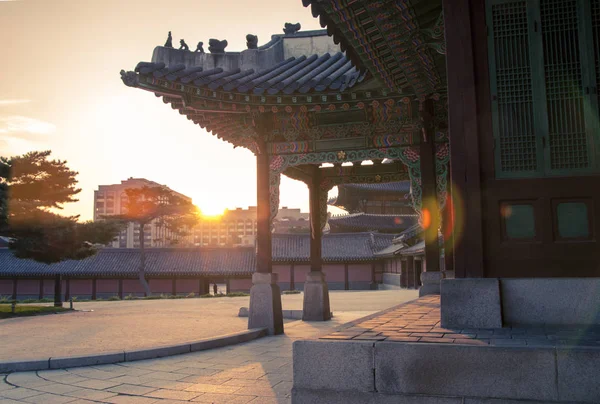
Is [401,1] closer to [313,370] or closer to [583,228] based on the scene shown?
[583,228]

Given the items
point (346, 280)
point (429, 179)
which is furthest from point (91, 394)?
point (346, 280)

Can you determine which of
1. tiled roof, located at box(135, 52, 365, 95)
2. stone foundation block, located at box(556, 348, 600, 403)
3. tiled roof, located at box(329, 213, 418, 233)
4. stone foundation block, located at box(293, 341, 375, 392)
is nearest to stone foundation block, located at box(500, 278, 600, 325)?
stone foundation block, located at box(556, 348, 600, 403)

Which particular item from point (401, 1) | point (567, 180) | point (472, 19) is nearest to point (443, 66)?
point (401, 1)

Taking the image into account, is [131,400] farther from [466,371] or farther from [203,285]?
[203,285]

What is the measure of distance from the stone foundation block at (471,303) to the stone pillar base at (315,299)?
26.8ft

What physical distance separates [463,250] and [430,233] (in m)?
6.39

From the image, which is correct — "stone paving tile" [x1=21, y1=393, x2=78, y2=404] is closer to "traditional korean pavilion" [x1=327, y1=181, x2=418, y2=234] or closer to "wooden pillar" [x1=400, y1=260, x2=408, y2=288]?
"wooden pillar" [x1=400, y1=260, x2=408, y2=288]

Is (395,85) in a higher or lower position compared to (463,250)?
higher

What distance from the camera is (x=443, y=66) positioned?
8633 mm

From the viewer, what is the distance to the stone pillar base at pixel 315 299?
13.0 meters

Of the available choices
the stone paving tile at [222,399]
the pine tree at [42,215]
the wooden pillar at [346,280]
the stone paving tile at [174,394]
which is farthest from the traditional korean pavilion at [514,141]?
the wooden pillar at [346,280]

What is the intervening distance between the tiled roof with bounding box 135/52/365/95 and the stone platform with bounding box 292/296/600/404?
6.60 meters

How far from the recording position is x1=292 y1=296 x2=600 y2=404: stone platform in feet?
11.2

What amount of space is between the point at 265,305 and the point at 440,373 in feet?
23.3
